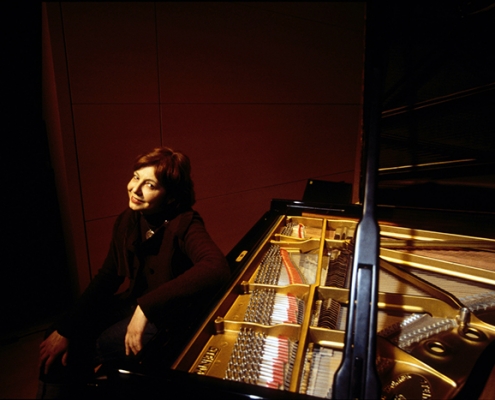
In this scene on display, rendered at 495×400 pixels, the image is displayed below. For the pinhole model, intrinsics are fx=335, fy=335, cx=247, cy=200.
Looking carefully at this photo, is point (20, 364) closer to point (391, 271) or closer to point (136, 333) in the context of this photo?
point (136, 333)

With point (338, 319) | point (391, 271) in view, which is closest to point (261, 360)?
point (338, 319)

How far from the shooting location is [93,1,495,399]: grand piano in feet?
2.99

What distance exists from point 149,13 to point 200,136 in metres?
1.22

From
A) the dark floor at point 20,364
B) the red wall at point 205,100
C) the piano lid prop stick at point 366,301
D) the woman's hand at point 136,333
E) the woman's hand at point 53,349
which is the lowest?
the dark floor at point 20,364

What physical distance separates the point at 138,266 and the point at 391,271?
1.40 m

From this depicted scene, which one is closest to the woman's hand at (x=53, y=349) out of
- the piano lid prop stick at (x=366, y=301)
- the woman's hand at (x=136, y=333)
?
the woman's hand at (x=136, y=333)

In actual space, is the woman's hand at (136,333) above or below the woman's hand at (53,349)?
above

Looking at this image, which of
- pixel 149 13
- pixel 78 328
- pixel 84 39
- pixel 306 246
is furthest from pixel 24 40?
pixel 306 246

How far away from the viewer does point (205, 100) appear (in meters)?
3.54

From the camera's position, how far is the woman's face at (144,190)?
5.96 ft

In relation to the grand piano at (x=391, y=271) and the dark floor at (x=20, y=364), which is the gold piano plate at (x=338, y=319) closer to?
the grand piano at (x=391, y=271)

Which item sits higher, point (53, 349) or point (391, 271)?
point (391, 271)

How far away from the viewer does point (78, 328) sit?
67.3 inches

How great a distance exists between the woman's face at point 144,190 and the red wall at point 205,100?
4.40ft
